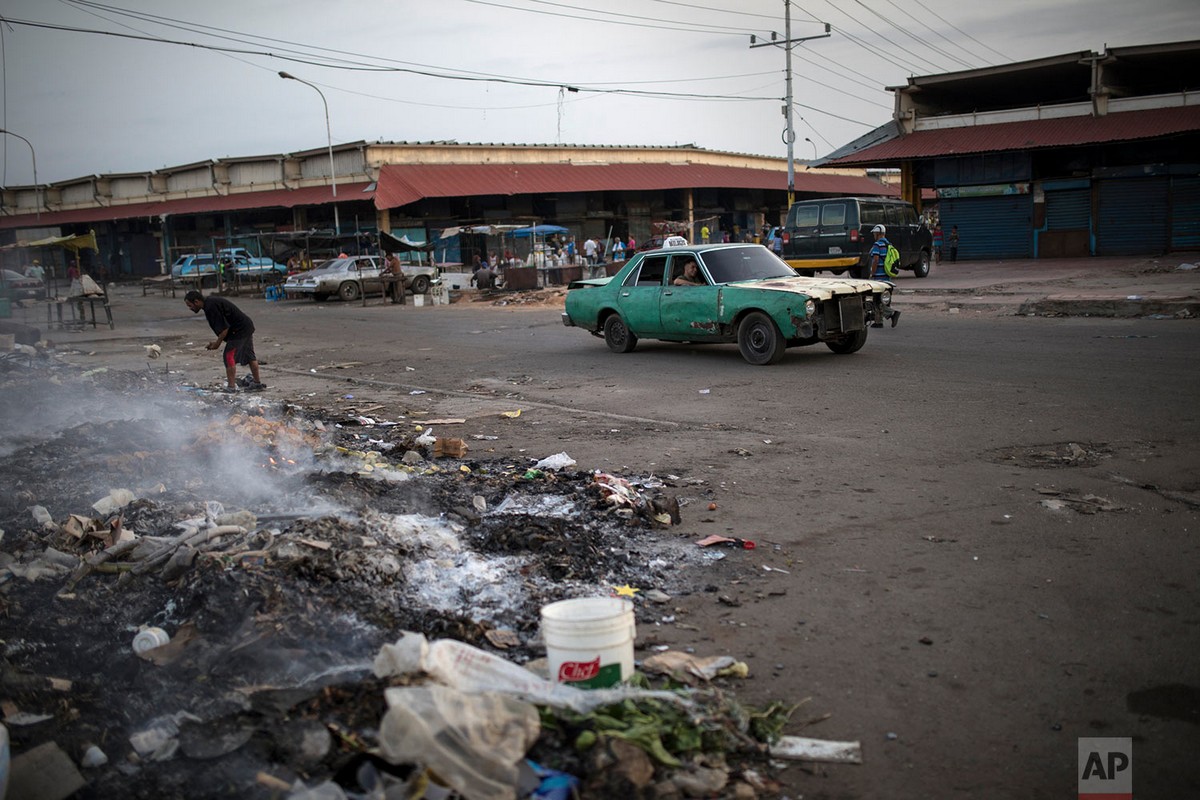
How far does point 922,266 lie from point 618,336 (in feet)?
48.5

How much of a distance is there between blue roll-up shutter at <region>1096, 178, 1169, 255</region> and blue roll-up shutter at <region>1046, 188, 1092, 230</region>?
1.64 feet

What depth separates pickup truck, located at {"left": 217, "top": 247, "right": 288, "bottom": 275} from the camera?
38.2 meters

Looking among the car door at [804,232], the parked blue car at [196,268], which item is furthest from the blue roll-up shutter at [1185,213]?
the parked blue car at [196,268]

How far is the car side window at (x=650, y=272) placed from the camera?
13.3m

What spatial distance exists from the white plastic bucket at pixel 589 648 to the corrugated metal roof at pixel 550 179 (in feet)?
112

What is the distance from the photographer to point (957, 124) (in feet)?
108

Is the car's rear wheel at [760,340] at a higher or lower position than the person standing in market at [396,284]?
lower

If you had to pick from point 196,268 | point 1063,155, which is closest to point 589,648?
point 1063,155

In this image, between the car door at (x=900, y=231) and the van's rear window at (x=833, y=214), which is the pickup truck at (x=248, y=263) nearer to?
the van's rear window at (x=833, y=214)

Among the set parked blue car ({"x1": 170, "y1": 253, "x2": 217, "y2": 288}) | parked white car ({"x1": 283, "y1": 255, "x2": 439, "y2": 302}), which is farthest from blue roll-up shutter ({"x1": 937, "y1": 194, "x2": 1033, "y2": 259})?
parked blue car ({"x1": 170, "y1": 253, "x2": 217, "y2": 288})

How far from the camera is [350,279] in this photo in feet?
106

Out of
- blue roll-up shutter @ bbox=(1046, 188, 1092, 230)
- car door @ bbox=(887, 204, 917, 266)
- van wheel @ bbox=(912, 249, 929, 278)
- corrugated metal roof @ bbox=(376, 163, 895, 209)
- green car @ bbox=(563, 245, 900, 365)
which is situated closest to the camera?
green car @ bbox=(563, 245, 900, 365)

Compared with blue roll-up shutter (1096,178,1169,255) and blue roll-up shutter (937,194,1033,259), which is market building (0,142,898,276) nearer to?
blue roll-up shutter (937,194,1033,259)

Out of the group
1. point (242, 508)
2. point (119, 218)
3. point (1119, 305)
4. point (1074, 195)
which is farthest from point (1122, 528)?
point (119, 218)
